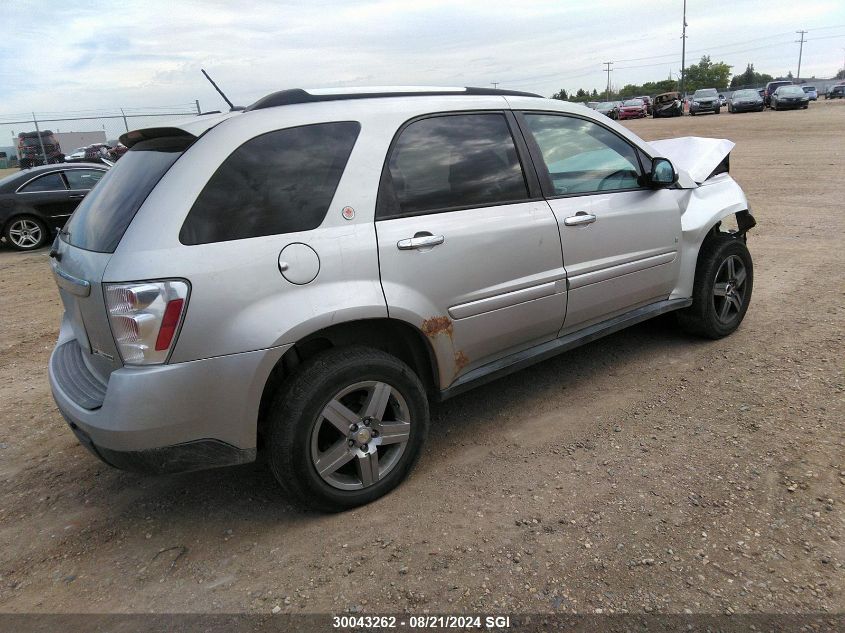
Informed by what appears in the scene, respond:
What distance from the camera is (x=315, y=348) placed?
2805mm

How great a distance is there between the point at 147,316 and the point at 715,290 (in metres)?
3.78

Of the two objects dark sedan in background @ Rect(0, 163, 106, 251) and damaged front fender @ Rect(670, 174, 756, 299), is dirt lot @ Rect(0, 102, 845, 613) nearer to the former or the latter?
damaged front fender @ Rect(670, 174, 756, 299)

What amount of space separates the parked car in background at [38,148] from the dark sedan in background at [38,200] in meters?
17.2

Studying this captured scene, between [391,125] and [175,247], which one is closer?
[175,247]

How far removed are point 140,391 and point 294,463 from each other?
675 mm

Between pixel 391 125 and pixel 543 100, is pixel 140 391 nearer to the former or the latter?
pixel 391 125

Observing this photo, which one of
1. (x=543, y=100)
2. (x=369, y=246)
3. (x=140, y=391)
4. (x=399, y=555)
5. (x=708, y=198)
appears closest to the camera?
(x=140, y=391)

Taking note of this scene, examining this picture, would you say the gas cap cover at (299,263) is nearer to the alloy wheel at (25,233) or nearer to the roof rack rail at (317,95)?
the roof rack rail at (317,95)

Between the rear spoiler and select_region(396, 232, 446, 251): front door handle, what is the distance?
0.99 meters

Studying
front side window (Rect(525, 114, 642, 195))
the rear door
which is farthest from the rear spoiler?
front side window (Rect(525, 114, 642, 195))

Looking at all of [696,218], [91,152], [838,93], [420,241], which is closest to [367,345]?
[420,241]

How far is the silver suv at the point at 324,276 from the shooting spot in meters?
2.38

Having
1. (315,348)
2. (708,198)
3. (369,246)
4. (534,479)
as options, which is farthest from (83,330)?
(708,198)

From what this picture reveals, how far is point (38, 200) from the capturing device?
10328mm
